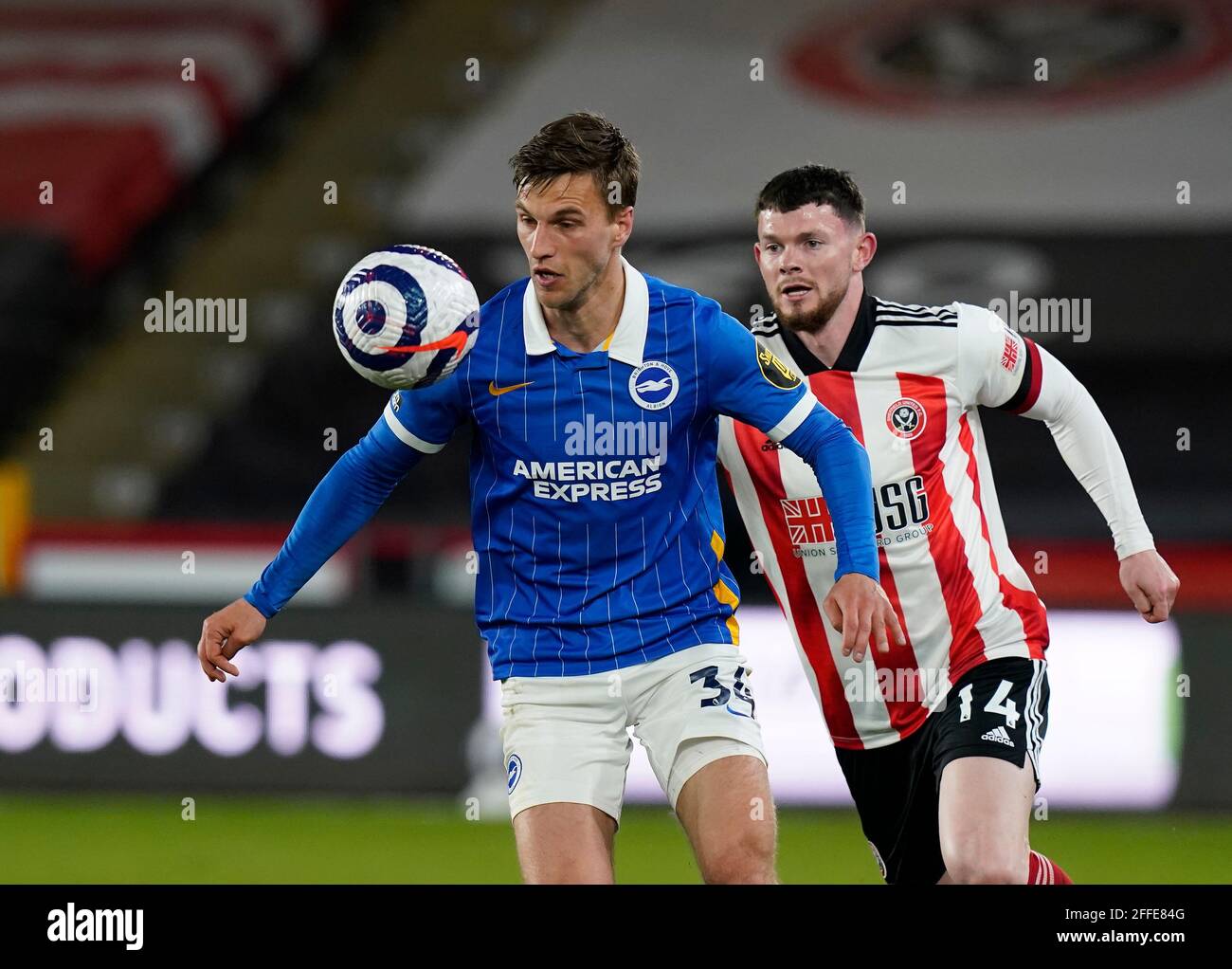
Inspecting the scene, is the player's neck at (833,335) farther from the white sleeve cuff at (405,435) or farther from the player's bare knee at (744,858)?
the player's bare knee at (744,858)

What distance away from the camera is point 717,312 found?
13.8 ft

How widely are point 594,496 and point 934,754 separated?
1.19 meters

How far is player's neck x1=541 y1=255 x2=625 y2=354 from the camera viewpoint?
163 inches

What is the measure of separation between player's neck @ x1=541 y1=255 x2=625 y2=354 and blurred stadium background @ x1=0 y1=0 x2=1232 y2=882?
1077mm

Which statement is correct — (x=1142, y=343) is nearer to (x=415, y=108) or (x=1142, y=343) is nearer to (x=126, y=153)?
(x=415, y=108)

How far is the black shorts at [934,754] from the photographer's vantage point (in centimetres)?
446

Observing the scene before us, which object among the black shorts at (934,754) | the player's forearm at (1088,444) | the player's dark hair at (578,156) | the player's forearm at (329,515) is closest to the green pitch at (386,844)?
→ the black shorts at (934,754)

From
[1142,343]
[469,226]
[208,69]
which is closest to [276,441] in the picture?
[469,226]

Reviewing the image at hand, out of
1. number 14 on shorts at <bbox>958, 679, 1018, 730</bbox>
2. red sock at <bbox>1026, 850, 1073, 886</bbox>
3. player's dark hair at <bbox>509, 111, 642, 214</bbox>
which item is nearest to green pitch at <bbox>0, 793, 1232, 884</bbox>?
red sock at <bbox>1026, 850, 1073, 886</bbox>

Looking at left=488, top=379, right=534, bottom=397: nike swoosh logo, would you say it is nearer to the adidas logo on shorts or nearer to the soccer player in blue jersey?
the soccer player in blue jersey

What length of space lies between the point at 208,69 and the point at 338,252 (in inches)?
84.1

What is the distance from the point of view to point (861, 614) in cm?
389

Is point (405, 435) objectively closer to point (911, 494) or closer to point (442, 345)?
point (442, 345)

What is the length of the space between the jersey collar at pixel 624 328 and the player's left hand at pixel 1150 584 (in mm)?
1396
